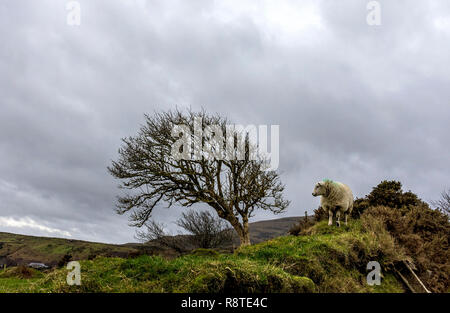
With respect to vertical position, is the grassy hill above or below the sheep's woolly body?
below

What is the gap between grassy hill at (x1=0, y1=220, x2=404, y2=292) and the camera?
5805 millimetres

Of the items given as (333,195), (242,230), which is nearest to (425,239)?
(333,195)

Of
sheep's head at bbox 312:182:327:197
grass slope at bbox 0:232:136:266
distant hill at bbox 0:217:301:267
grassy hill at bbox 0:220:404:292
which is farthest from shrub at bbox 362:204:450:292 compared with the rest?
grass slope at bbox 0:232:136:266

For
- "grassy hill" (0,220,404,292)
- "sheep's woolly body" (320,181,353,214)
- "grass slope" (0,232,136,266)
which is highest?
"sheep's woolly body" (320,181,353,214)

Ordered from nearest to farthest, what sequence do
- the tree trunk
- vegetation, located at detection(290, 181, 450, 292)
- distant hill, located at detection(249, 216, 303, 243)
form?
vegetation, located at detection(290, 181, 450, 292), the tree trunk, distant hill, located at detection(249, 216, 303, 243)

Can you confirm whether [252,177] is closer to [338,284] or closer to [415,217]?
[415,217]

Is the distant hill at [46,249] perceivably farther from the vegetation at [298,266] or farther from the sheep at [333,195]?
the vegetation at [298,266]

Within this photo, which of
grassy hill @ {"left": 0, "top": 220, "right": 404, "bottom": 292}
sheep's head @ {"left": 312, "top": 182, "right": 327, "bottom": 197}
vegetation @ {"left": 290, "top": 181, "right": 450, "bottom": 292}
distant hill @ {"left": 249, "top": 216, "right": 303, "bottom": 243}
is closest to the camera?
grassy hill @ {"left": 0, "top": 220, "right": 404, "bottom": 292}

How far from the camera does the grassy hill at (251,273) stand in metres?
5.80

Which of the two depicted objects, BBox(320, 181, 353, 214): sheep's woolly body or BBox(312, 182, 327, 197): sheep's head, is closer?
BBox(312, 182, 327, 197): sheep's head

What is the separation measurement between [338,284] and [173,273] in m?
4.63

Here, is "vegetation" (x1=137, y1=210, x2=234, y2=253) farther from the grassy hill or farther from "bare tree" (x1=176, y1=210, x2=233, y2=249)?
the grassy hill
